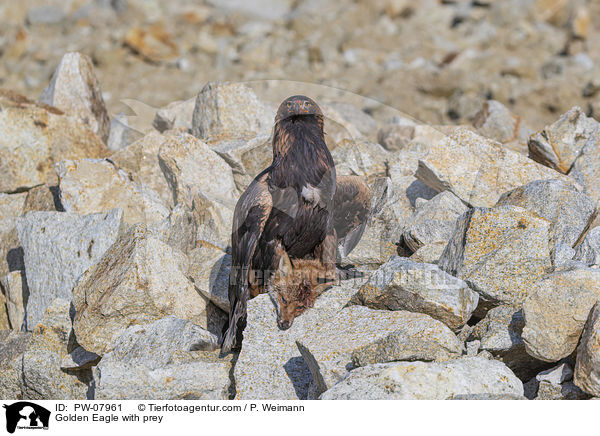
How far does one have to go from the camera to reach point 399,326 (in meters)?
3.40

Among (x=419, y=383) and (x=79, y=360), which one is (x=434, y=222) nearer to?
(x=419, y=383)

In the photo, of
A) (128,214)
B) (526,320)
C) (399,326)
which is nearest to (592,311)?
(526,320)

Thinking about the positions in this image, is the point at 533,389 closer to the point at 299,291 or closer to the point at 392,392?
the point at 392,392

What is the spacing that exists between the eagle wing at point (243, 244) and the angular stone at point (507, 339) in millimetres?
1324

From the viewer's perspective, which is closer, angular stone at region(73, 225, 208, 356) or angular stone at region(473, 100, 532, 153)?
angular stone at region(73, 225, 208, 356)

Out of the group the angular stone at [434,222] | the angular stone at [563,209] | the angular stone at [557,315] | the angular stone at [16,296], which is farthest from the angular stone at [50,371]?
the angular stone at [563,209]

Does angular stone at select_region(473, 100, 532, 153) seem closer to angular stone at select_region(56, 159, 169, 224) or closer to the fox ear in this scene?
the fox ear

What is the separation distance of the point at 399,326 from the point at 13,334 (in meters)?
2.72

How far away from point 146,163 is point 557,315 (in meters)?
3.68

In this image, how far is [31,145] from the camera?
19.6ft

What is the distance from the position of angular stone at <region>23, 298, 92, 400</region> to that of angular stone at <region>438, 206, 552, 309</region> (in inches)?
90.8

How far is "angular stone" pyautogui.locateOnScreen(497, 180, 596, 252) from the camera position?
4.30 meters

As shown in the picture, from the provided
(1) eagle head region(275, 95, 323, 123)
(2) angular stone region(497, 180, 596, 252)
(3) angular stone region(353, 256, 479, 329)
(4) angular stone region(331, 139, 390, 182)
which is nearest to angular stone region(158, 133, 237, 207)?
(4) angular stone region(331, 139, 390, 182)

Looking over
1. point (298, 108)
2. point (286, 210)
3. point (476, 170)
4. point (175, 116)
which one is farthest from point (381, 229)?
point (175, 116)
